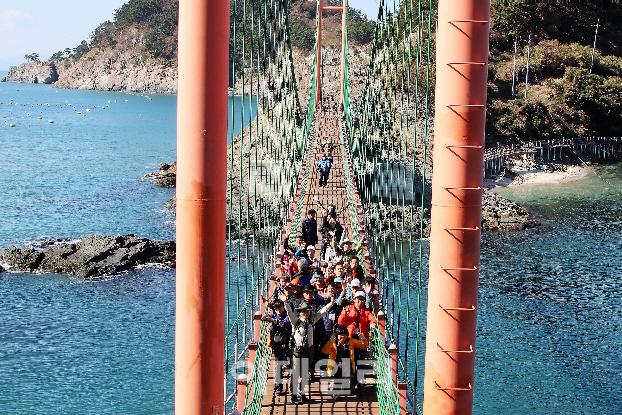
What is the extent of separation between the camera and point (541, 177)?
48219 mm

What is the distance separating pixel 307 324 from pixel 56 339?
635 inches

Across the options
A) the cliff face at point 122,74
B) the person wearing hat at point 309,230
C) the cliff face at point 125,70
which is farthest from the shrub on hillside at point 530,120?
the cliff face at point 122,74

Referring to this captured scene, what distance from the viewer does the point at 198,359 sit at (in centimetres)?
447

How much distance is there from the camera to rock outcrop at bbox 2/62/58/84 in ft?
585

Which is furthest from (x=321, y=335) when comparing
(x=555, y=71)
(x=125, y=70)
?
(x=125, y=70)

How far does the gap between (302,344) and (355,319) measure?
681 mm

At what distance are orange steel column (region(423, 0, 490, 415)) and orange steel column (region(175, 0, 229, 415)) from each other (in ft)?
4.13

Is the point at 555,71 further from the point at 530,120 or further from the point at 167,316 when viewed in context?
the point at 167,316

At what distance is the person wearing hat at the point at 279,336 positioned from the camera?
24.8ft

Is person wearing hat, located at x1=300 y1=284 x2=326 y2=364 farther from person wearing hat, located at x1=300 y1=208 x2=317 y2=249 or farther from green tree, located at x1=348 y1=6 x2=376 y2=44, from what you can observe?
green tree, located at x1=348 y1=6 x2=376 y2=44

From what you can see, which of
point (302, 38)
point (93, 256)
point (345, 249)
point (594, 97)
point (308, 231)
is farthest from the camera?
point (302, 38)

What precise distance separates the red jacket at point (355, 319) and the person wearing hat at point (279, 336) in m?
0.53

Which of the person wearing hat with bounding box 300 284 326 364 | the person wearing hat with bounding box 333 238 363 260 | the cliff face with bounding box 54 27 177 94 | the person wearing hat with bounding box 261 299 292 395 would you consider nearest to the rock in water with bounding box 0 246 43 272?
the person wearing hat with bounding box 333 238 363 260

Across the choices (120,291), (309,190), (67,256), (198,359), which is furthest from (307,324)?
(67,256)
